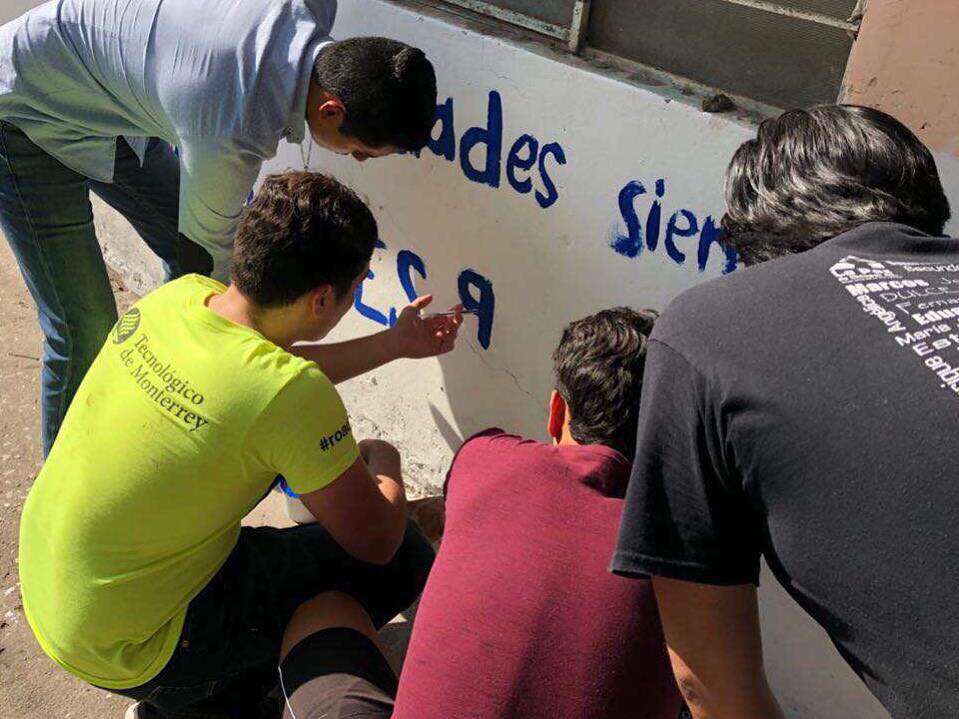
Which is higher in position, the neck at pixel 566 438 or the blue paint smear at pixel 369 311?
the neck at pixel 566 438

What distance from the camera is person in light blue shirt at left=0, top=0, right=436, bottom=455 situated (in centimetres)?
204

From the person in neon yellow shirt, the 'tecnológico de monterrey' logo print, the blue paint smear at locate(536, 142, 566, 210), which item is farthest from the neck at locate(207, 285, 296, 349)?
the blue paint smear at locate(536, 142, 566, 210)

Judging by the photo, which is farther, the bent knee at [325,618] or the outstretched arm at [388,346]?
the outstretched arm at [388,346]

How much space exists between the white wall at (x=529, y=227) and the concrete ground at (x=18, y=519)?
0.66 metres

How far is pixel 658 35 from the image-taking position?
203 cm

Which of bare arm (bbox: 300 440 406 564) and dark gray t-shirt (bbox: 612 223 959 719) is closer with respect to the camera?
dark gray t-shirt (bbox: 612 223 959 719)

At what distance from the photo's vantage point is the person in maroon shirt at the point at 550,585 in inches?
53.8

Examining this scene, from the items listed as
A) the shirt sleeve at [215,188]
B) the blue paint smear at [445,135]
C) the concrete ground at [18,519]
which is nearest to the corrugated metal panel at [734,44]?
the blue paint smear at [445,135]

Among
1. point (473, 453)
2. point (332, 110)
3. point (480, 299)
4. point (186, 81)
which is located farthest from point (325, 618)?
point (186, 81)

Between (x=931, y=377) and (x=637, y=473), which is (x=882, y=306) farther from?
(x=637, y=473)

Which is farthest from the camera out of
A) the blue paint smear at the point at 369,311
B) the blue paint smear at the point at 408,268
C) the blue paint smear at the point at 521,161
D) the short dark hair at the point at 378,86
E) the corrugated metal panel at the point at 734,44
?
the blue paint smear at the point at 369,311

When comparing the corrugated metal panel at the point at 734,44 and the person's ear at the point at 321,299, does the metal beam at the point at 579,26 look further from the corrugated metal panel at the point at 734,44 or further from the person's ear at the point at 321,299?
the person's ear at the point at 321,299

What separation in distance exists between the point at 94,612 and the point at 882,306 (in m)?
1.44

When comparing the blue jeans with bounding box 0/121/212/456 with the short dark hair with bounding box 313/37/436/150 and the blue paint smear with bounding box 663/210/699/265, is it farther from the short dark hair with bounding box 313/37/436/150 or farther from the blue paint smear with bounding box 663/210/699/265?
the blue paint smear with bounding box 663/210/699/265
